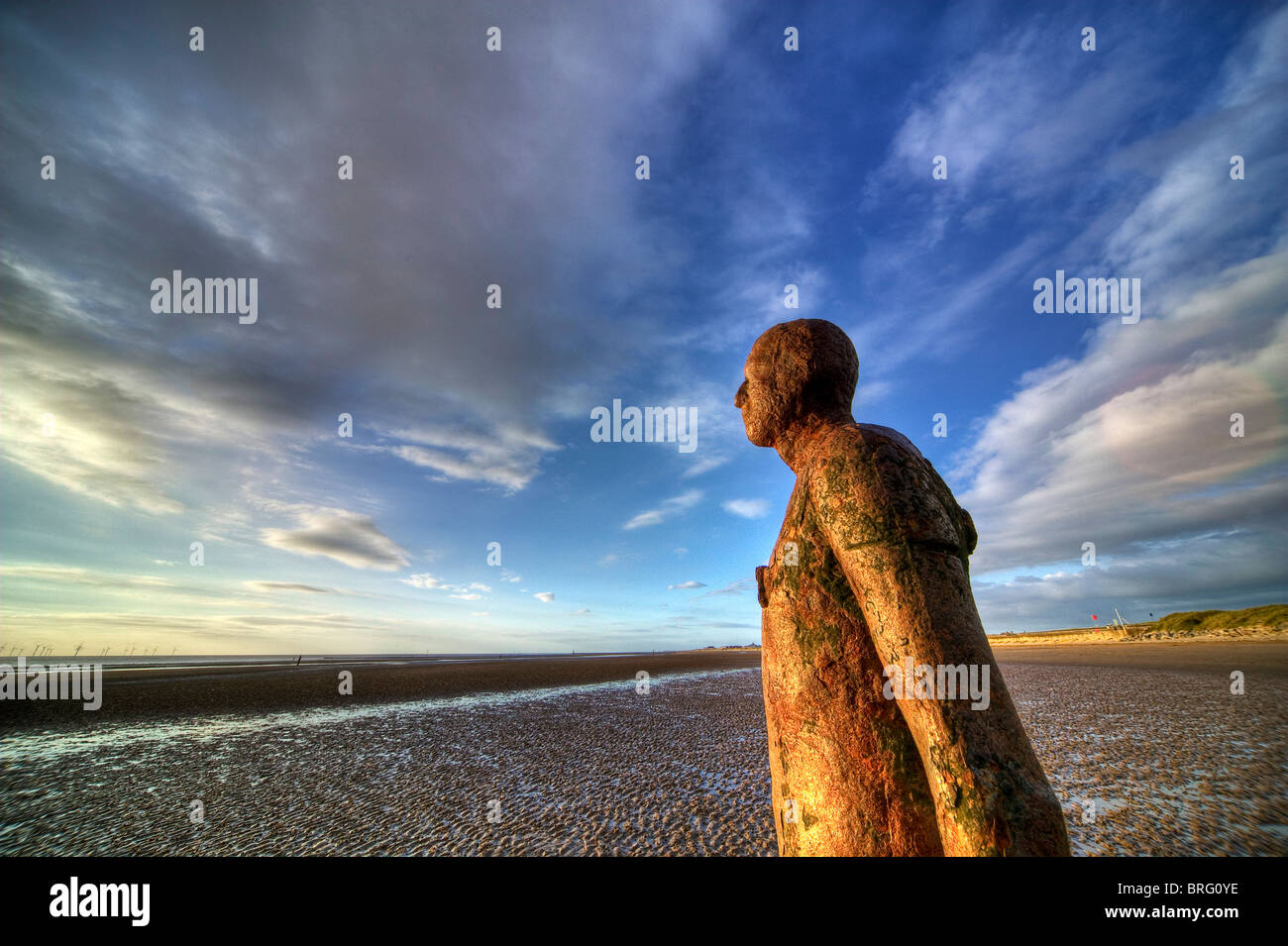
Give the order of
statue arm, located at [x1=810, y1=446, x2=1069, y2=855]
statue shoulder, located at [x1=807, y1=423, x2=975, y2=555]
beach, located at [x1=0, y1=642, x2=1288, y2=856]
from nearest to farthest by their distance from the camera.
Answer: statue arm, located at [x1=810, y1=446, x2=1069, y2=855] → statue shoulder, located at [x1=807, y1=423, x2=975, y2=555] → beach, located at [x1=0, y1=642, x2=1288, y2=856]

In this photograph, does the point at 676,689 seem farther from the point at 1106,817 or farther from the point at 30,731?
the point at 30,731

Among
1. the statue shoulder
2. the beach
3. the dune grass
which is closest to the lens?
the statue shoulder

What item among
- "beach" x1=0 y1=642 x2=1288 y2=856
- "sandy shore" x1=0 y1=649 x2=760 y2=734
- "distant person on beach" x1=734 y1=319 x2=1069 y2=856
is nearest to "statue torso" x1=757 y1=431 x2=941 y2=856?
"distant person on beach" x1=734 y1=319 x2=1069 y2=856

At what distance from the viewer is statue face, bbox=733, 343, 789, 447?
9.18 feet

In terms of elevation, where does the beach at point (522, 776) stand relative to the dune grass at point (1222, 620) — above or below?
above

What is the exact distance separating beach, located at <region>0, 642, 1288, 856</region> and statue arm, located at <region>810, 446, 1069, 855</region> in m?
5.92

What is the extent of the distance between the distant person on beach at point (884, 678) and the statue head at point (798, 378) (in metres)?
0.07

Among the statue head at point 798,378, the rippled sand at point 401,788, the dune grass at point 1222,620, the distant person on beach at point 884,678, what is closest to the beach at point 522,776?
the rippled sand at point 401,788

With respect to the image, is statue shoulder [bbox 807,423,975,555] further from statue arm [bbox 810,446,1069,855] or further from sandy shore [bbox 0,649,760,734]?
sandy shore [bbox 0,649,760,734]

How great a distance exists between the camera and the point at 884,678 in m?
2.15

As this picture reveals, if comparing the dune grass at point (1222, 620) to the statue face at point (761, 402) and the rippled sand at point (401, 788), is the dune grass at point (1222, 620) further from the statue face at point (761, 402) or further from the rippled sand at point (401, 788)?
the statue face at point (761, 402)

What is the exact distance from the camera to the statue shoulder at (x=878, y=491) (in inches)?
78.6

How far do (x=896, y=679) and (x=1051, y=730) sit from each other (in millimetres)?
15277
